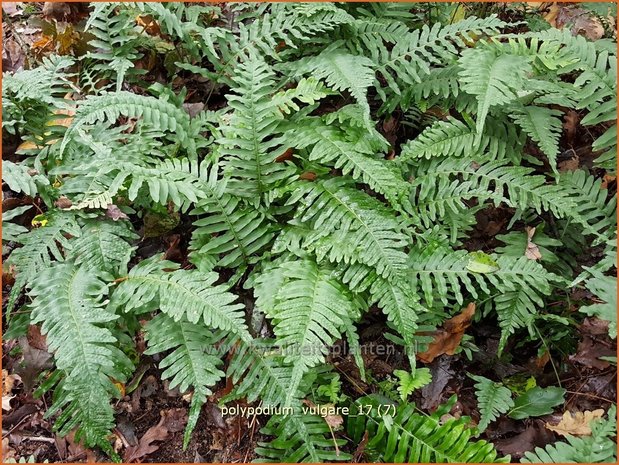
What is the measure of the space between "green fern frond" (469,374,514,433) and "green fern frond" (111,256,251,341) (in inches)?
51.6

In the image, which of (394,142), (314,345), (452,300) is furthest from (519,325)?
(394,142)

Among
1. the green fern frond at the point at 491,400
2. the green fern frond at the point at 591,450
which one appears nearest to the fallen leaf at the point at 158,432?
the green fern frond at the point at 491,400

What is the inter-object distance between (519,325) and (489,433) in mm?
611

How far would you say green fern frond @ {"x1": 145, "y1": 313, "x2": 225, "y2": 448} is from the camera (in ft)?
8.80

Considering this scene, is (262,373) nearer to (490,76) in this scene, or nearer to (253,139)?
(253,139)

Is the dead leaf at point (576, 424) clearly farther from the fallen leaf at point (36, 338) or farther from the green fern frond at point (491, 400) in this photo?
the fallen leaf at point (36, 338)

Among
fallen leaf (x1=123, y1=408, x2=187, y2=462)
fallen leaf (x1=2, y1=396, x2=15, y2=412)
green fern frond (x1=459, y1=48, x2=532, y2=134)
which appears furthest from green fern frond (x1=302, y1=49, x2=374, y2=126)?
fallen leaf (x1=2, y1=396, x2=15, y2=412)

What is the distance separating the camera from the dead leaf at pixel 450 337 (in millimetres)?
3090

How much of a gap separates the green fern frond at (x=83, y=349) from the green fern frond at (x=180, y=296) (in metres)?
0.14

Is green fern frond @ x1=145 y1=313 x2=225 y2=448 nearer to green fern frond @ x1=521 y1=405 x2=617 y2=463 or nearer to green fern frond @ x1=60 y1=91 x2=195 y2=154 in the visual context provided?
green fern frond @ x1=60 y1=91 x2=195 y2=154

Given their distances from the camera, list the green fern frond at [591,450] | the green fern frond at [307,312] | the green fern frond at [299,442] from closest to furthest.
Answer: the green fern frond at [591,450]
the green fern frond at [307,312]
the green fern frond at [299,442]

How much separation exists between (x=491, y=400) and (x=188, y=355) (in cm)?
161

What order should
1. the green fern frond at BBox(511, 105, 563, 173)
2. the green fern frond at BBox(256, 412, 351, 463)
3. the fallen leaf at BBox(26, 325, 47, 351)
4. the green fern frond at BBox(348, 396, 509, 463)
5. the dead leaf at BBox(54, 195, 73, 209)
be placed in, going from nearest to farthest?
the green fern frond at BBox(348, 396, 509, 463) < the green fern frond at BBox(256, 412, 351, 463) < the green fern frond at BBox(511, 105, 563, 173) < the fallen leaf at BBox(26, 325, 47, 351) < the dead leaf at BBox(54, 195, 73, 209)

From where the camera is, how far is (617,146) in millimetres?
2842
